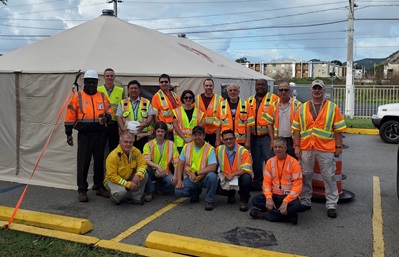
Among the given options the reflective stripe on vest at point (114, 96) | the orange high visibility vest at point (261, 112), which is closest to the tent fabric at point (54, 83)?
the reflective stripe on vest at point (114, 96)

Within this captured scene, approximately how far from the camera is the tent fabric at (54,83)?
715cm

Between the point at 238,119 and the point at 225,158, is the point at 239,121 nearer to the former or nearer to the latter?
the point at 238,119

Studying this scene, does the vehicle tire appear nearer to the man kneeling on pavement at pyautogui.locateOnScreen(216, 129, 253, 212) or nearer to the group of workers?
the group of workers

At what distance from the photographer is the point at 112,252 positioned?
4266mm

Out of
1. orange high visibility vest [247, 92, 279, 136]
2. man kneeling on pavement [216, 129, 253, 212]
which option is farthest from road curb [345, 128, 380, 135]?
man kneeling on pavement [216, 129, 253, 212]

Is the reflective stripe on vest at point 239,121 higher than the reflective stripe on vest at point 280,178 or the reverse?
higher

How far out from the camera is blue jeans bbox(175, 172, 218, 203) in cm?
573

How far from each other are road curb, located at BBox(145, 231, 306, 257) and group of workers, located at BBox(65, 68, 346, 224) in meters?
1.07

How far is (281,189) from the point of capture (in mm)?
5203

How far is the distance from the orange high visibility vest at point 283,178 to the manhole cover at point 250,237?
0.49 m

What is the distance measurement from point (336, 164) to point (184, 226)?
2.39 meters

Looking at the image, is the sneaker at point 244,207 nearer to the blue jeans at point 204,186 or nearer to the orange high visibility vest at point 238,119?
the blue jeans at point 204,186

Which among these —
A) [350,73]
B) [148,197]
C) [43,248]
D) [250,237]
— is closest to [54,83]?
[148,197]

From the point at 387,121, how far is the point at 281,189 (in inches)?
306
